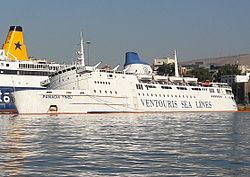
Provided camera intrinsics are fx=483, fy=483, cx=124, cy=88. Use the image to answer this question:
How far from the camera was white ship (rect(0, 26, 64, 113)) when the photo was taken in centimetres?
6925

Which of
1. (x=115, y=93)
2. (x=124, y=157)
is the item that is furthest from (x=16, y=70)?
(x=124, y=157)

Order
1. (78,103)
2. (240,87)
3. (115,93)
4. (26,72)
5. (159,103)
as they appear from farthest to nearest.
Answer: (240,87) → (26,72) → (159,103) → (115,93) → (78,103)

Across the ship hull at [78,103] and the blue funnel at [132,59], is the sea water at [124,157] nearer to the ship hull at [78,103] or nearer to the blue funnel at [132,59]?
the ship hull at [78,103]

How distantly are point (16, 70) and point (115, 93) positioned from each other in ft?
58.4

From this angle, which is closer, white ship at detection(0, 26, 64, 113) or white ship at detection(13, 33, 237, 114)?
white ship at detection(13, 33, 237, 114)

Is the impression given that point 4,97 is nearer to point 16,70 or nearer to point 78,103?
point 16,70

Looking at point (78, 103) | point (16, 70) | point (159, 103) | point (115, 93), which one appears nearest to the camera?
point (78, 103)

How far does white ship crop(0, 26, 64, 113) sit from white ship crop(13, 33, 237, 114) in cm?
552

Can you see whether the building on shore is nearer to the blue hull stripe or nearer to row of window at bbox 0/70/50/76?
row of window at bbox 0/70/50/76

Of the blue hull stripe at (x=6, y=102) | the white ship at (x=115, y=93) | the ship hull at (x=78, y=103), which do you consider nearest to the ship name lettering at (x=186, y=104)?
the white ship at (x=115, y=93)

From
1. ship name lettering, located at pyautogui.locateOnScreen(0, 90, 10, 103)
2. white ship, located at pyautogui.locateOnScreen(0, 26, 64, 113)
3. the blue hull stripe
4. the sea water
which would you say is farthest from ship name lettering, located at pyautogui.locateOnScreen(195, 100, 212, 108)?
the sea water

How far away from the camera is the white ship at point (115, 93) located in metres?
59.9

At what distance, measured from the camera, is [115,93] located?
63.8m

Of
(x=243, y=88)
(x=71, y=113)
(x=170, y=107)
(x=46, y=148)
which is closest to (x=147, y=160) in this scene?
(x=46, y=148)
